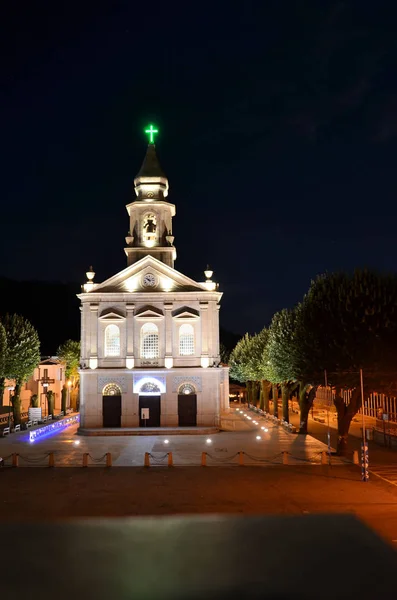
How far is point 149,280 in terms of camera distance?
5312cm

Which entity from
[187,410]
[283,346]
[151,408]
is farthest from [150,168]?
[187,410]

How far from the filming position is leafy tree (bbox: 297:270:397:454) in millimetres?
33250

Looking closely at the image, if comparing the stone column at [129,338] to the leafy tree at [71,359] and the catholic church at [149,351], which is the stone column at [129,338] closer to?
the catholic church at [149,351]

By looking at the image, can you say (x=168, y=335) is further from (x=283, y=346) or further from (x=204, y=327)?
(x=283, y=346)

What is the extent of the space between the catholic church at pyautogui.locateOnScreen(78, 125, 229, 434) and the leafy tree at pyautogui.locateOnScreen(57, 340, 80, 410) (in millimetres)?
27143

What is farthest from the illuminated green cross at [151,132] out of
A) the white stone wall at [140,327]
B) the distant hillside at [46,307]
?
the distant hillside at [46,307]

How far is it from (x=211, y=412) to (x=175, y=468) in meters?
20.3

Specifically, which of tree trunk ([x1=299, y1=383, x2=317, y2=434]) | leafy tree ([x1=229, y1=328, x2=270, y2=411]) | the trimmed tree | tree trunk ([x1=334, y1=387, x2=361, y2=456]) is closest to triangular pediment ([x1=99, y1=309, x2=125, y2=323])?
the trimmed tree

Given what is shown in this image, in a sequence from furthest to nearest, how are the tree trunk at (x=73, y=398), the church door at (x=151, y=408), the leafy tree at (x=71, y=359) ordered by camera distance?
the tree trunk at (x=73, y=398) → the leafy tree at (x=71, y=359) → the church door at (x=151, y=408)

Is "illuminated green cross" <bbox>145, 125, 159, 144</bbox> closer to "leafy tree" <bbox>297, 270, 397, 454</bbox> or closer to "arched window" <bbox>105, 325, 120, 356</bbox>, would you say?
"arched window" <bbox>105, 325, 120, 356</bbox>

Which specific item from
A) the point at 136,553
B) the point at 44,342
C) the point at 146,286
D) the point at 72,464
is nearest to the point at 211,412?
the point at 146,286

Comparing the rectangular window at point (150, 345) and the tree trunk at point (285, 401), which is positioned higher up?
the rectangular window at point (150, 345)

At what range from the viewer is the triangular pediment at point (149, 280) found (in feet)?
174

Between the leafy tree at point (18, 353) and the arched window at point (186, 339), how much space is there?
49.4 feet
